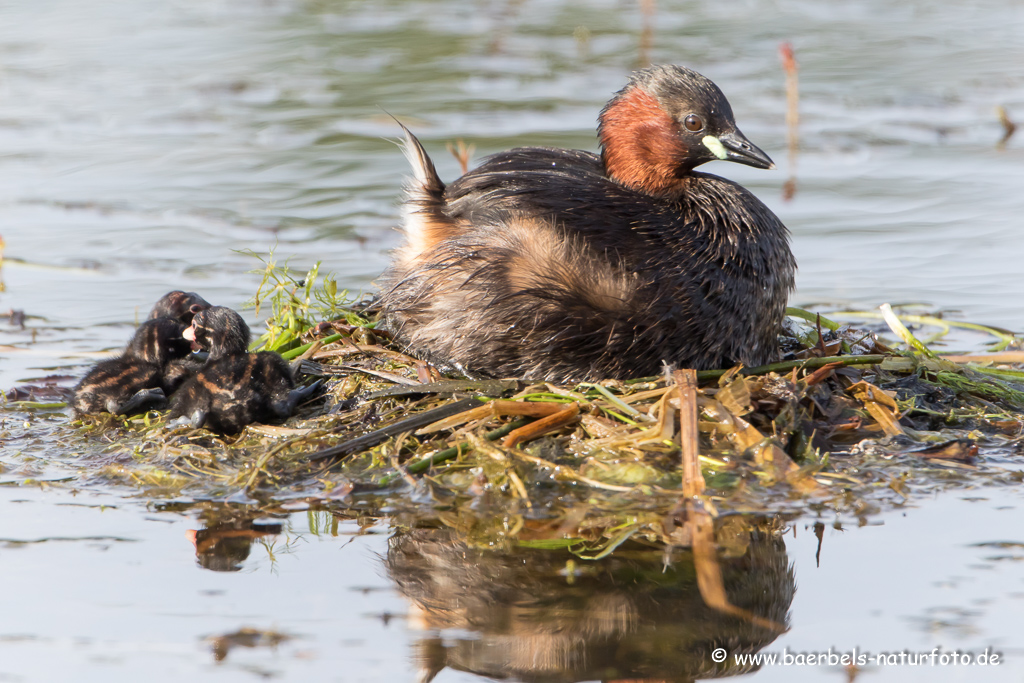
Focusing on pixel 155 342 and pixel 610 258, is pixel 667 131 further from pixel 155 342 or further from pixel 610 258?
pixel 155 342

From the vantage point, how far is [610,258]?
15.4 ft

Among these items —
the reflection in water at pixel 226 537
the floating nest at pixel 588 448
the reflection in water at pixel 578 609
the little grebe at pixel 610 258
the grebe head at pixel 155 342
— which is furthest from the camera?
the grebe head at pixel 155 342

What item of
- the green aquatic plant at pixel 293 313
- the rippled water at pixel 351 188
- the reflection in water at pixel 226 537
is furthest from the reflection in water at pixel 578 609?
the green aquatic plant at pixel 293 313

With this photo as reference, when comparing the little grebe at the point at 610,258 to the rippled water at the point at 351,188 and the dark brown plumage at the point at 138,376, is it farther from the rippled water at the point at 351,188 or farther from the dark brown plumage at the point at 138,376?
the rippled water at the point at 351,188

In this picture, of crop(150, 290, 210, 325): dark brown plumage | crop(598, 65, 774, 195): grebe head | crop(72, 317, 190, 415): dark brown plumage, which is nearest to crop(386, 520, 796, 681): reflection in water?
crop(72, 317, 190, 415): dark brown plumage

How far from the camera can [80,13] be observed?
1348cm

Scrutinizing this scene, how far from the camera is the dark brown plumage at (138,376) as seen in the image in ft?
16.2

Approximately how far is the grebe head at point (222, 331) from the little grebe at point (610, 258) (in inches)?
23.8

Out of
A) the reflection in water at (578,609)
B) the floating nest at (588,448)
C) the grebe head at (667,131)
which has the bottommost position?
the reflection in water at (578,609)

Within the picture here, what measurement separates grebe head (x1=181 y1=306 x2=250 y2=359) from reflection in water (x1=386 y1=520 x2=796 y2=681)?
149 cm

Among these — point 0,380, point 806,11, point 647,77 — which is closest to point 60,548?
point 0,380

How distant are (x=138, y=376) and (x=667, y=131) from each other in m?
2.40

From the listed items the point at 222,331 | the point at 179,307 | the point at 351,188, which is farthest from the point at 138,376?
the point at 351,188

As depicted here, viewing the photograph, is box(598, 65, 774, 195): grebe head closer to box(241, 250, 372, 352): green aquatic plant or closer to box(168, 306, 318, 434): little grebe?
box(241, 250, 372, 352): green aquatic plant
